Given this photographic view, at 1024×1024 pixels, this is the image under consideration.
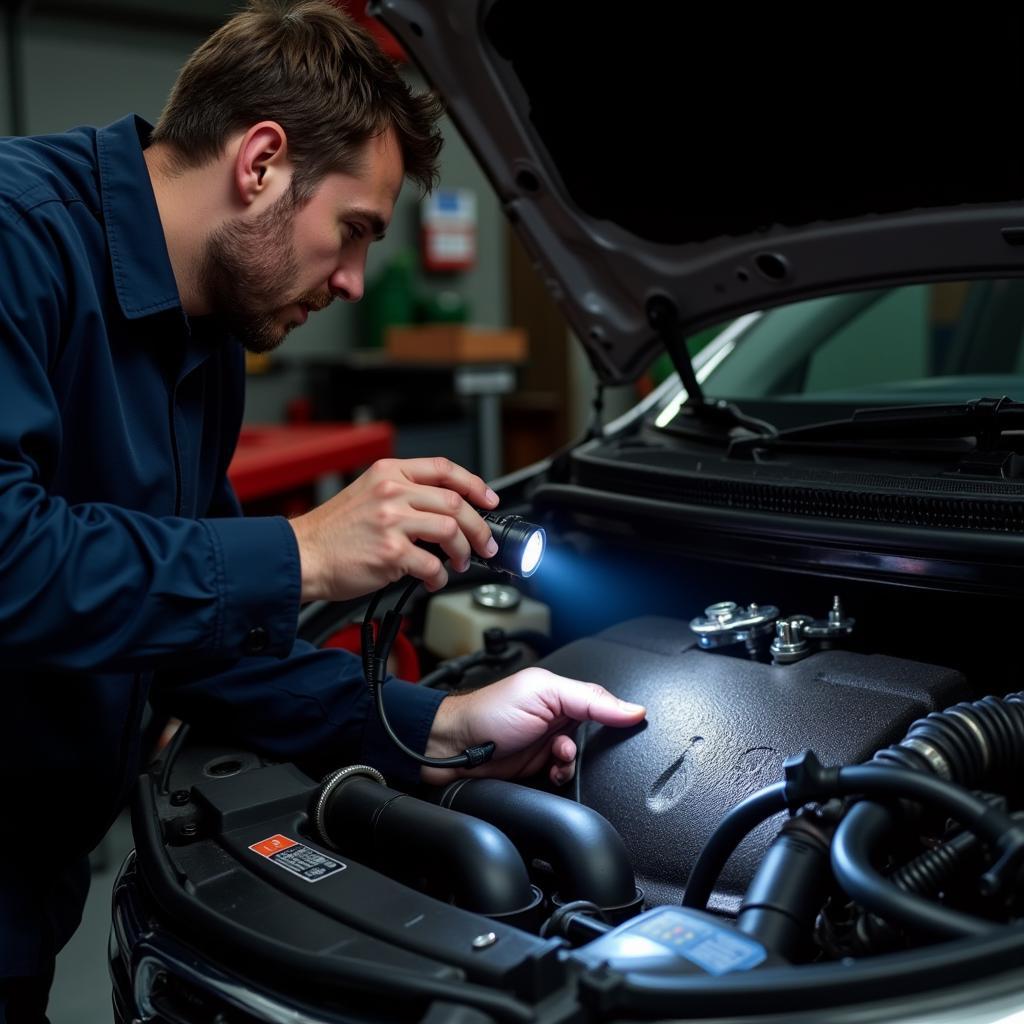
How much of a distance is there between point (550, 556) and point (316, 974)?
3.03ft

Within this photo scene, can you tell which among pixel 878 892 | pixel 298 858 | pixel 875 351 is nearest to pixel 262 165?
pixel 298 858

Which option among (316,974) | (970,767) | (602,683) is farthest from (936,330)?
(316,974)

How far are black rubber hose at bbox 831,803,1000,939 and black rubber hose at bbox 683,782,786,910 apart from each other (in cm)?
7

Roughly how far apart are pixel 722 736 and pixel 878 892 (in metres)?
0.35

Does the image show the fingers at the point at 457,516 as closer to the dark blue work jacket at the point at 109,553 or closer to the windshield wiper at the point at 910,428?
the dark blue work jacket at the point at 109,553

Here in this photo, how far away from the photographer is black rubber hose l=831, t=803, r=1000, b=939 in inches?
33.0

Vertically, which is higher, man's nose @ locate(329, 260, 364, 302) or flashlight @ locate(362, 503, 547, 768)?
man's nose @ locate(329, 260, 364, 302)

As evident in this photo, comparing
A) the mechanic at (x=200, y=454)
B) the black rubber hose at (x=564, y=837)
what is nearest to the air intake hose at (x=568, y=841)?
the black rubber hose at (x=564, y=837)

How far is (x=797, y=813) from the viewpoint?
102 cm

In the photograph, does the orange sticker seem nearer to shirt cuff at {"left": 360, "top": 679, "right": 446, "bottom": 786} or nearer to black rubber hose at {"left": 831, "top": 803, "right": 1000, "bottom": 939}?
shirt cuff at {"left": 360, "top": 679, "right": 446, "bottom": 786}

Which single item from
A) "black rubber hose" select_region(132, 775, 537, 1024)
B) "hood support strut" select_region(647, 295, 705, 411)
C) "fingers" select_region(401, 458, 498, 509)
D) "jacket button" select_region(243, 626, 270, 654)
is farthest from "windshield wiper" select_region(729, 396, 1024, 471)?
"black rubber hose" select_region(132, 775, 537, 1024)

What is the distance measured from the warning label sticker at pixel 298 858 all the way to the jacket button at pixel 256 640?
196 millimetres

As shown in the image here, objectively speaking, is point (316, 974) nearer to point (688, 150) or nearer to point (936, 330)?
point (688, 150)

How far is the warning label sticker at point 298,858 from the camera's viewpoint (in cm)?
105
